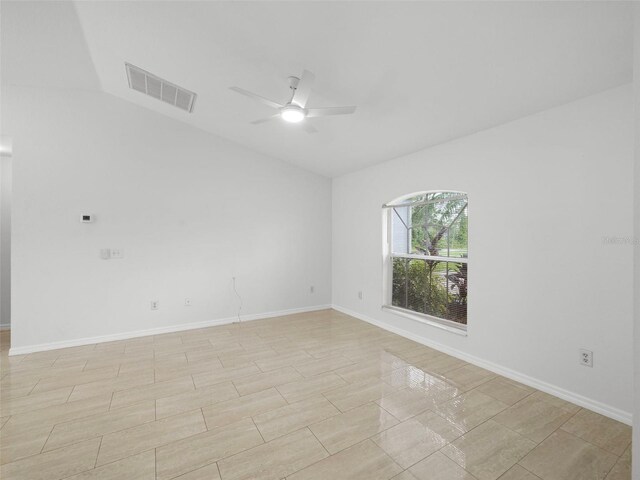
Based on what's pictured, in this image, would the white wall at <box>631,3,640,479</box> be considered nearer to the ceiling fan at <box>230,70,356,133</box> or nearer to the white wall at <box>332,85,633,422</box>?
the white wall at <box>332,85,633,422</box>

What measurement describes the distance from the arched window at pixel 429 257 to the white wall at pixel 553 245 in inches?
10.9

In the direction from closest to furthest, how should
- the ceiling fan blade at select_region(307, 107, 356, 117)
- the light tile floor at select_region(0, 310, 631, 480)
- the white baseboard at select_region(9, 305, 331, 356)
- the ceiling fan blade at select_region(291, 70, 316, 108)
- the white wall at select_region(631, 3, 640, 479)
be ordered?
the white wall at select_region(631, 3, 640, 479)
the light tile floor at select_region(0, 310, 631, 480)
the ceiling fan blade at select_region(291, 70, 316, 108)
the ceiling fan blade at select_region(307, 107, 356, 117)
the white baseboard at select_region(9, 305, 331, 356)

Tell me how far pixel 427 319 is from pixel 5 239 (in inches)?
234

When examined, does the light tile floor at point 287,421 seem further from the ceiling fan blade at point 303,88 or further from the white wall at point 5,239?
the ceiling fan blade at point 303,88

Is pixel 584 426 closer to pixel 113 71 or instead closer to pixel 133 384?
pixel 133 384

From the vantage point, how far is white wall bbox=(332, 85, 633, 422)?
2100 mm

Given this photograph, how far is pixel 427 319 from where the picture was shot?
146 inches

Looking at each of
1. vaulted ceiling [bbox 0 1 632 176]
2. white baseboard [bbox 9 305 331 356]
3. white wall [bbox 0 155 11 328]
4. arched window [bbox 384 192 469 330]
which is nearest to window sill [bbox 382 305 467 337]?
arched window [bbox 384 192 469 330]

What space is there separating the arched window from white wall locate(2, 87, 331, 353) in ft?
5.56

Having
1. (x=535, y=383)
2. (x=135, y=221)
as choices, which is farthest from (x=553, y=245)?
(x=135, y=221)

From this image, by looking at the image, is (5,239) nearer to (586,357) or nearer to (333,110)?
(333,110)

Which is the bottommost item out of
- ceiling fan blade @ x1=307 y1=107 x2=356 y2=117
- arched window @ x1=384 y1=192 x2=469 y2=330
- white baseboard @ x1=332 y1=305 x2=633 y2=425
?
white baseboard @ x1=332 y1=305 x2=633 y2=425

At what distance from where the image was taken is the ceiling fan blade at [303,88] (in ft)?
6.76

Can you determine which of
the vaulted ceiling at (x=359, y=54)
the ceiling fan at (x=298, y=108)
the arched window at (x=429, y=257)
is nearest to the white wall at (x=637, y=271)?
the vaulted ceiling at (x=359, y=54)
